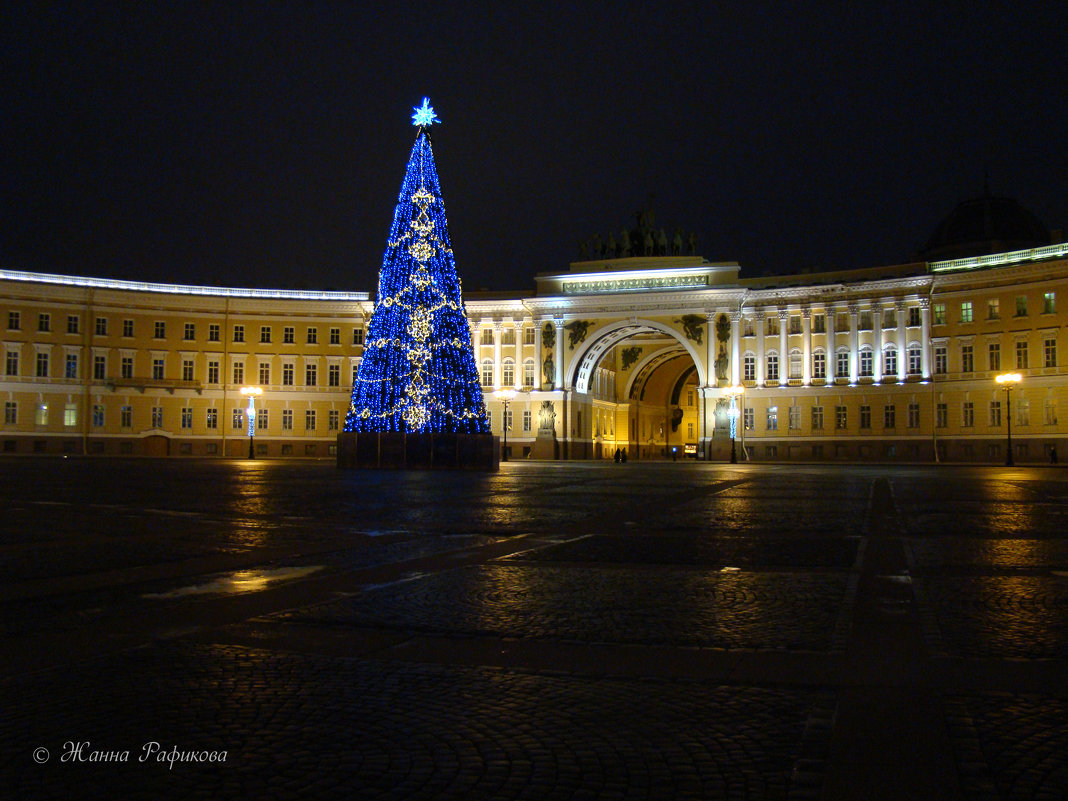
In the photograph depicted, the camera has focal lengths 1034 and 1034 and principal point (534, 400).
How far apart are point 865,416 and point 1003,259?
14.1 m

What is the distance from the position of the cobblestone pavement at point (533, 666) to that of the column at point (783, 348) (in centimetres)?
6449

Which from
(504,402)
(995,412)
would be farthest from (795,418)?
(504,402)

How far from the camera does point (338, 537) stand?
14.3m

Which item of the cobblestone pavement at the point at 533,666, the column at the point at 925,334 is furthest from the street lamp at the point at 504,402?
the cobblestone pavement at the point at 533,666

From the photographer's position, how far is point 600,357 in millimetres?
86562

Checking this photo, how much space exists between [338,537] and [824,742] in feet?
33.7

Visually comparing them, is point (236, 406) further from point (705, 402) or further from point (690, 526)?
point (690, 526)

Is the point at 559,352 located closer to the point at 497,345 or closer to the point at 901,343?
the point at 497,345

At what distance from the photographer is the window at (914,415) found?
73.1 metres

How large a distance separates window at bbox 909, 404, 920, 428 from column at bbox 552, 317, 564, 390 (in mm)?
26317

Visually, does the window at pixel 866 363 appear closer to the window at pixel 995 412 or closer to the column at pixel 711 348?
the window at pixel 995 412

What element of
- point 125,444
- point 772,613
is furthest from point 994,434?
point 772,613

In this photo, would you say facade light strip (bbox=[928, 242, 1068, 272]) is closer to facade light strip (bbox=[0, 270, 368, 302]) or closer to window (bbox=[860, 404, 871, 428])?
window (bbox=[860, 404, 871, 428])

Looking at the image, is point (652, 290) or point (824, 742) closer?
point (824, 742)
